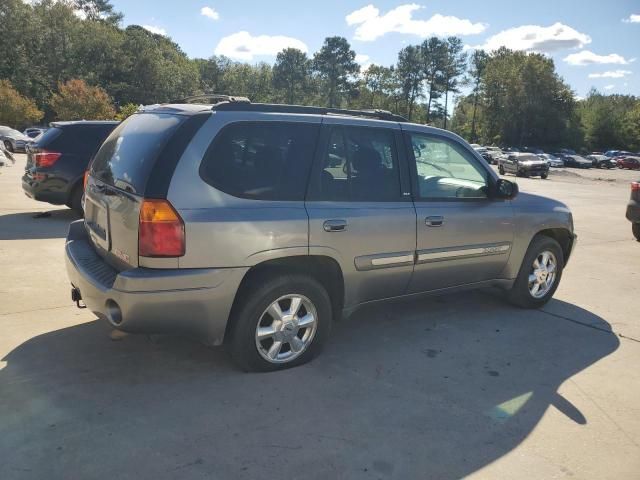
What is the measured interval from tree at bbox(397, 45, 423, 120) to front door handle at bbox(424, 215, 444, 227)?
295 feet

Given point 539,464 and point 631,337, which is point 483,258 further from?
point 539,464

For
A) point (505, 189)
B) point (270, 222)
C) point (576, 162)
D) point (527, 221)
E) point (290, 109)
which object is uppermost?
point (290, 109)

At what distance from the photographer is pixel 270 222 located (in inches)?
133

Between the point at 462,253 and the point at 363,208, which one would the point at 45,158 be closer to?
the point at 363,208

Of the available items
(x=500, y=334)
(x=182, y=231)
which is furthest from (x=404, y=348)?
(x=182, y=231)

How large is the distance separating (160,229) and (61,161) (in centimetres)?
654

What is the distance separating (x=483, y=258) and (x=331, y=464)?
2.62m

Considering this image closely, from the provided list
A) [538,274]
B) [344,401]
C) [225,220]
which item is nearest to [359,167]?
[225,220]

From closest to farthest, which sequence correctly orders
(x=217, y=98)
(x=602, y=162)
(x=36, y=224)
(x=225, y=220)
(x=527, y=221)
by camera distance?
(x=225, y=220) < (x=217, y=98) < (x=527, y=221) < (x=36, y=224) < (x=602, y=162)

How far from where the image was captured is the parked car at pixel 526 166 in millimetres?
31656

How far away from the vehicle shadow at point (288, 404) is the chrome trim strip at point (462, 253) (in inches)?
27.5

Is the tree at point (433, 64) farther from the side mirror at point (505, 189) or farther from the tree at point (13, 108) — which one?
the side mirror at point (505, 189)

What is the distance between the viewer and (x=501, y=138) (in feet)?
248

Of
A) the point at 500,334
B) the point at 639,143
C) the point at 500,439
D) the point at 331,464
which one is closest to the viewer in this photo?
the point at 331,464
